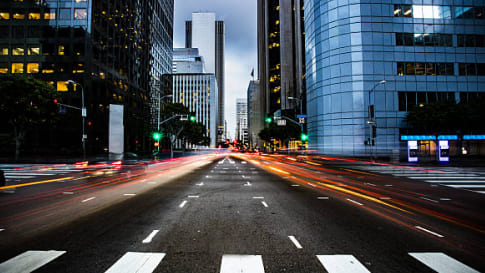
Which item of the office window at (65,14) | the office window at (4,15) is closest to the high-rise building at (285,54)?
the office window at (65,14)

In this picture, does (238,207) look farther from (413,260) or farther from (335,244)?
(413,260)

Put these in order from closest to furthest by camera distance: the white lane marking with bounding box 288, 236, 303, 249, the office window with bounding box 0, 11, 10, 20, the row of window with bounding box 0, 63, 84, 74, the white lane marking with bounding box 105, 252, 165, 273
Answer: the white lane marking with bounding box 105, 252, 165, 273 → the white lane marking with bounding box 288, 236, 303, 249 → the row of window with bounding box 0, 63, 84, 74 → the office window with bounding box 0, 11, 10, 20

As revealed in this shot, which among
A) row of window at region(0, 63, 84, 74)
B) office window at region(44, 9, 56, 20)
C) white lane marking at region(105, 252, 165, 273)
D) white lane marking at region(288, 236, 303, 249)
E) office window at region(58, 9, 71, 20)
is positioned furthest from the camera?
office window at region(58, 9, 71, 20)

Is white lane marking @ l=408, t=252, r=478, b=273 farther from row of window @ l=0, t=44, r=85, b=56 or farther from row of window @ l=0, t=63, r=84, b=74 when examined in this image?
row of window @ l=0, t=44, r=85, b=56

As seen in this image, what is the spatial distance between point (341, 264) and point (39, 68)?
55829 mm

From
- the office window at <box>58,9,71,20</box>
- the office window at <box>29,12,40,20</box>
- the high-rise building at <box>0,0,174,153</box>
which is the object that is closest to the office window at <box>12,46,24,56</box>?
the high-rise building at <box>0,0,174,153</box>

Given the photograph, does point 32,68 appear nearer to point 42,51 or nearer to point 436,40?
point 42,51

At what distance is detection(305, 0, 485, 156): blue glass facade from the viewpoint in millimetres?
37812

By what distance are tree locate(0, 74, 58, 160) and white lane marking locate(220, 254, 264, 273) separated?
36.6m

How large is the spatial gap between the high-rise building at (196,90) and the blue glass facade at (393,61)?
431 ft

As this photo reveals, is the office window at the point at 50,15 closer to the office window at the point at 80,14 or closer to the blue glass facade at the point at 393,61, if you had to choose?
the office window at the point at 80,14

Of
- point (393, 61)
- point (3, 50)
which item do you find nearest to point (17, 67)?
point (3, 50)

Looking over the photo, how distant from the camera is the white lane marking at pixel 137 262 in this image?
3.52 m

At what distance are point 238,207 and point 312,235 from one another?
10.1 feet
